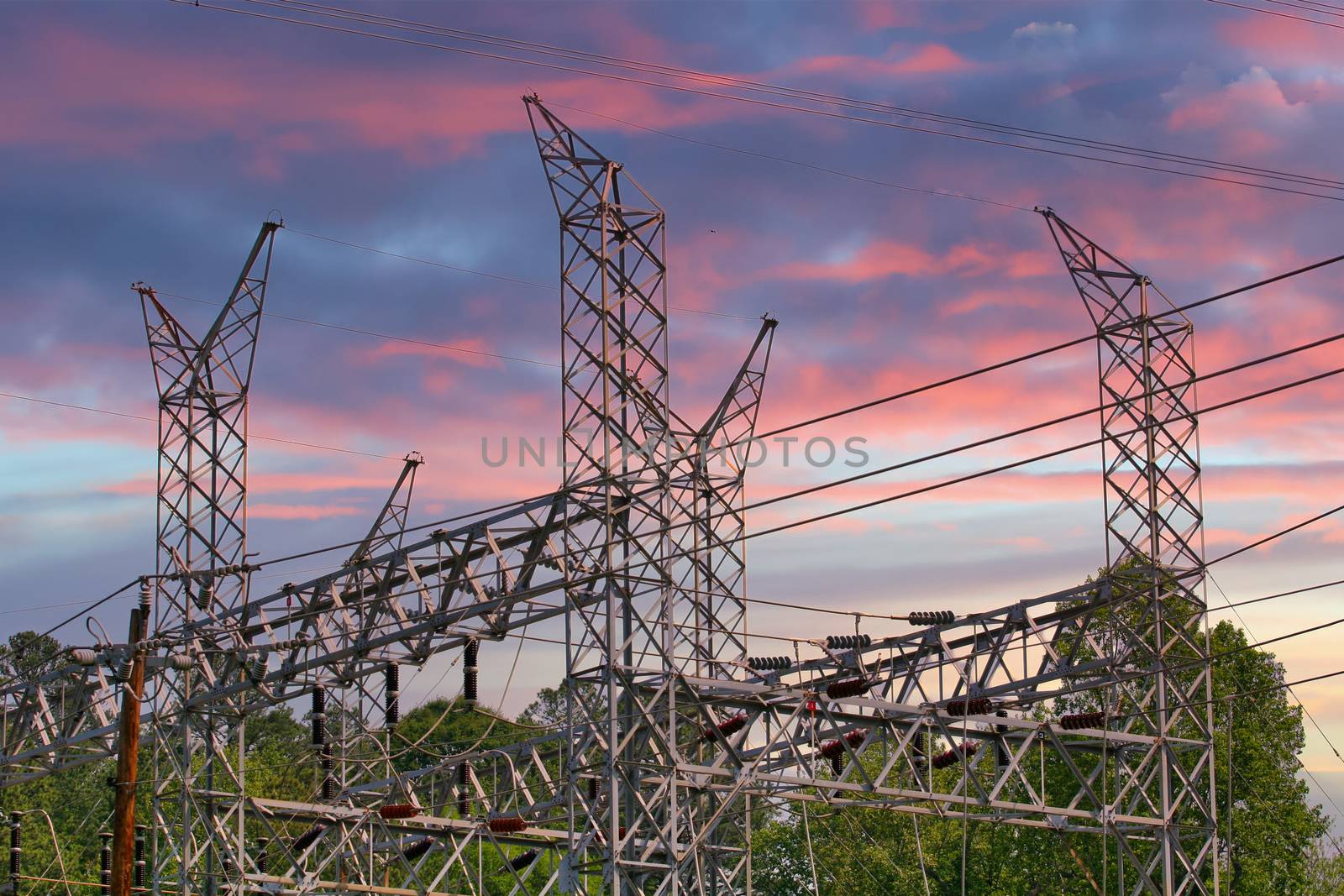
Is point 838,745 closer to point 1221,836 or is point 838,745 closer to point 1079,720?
point 1079,720

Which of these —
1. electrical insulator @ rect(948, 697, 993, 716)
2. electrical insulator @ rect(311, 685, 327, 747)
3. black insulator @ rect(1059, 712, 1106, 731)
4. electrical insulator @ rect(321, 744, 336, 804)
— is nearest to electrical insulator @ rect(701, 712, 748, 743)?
electrical insulator @ rect(948, 697, 993, 716)

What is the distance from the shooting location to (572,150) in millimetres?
26219

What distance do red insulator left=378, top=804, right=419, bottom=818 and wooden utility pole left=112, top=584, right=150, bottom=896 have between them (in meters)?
7.94

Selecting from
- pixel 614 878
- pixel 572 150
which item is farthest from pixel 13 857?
pixel 572 150

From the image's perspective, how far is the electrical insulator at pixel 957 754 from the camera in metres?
26.5

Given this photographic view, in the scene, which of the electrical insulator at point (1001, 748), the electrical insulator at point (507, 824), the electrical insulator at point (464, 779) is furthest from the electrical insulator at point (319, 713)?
the electrical insulator at point (1001, 748)

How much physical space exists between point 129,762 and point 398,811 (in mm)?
8720

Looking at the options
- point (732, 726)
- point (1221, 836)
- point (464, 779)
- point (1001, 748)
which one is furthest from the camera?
point (1221, 836)

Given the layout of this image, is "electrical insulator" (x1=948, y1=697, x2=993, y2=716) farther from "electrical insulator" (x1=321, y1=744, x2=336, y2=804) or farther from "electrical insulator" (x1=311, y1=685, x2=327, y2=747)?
"electrical insulator" (x1=321, y1=744, x2=336, y2=804)

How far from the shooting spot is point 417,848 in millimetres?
34312

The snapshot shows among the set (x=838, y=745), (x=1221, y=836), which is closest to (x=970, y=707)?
(x=838, y=745)

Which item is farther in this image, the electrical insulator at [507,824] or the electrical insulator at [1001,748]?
the electrical insulator at [507,824]

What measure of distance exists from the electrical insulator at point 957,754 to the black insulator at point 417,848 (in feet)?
34.7

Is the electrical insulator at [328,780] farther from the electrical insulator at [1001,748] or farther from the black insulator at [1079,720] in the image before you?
the black insulator at [1079,720]
